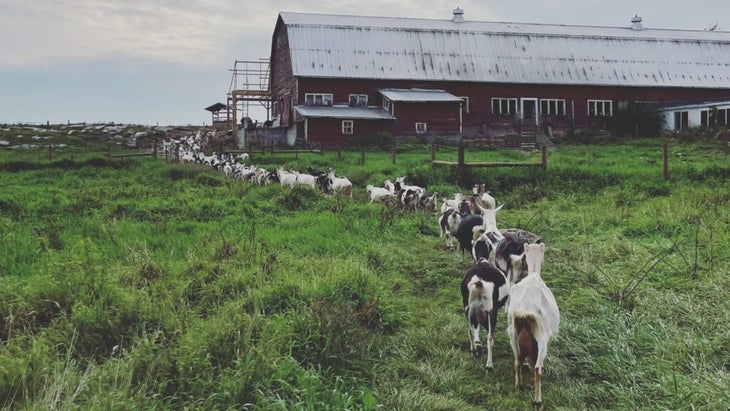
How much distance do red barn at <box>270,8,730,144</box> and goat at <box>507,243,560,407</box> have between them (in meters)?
28.3

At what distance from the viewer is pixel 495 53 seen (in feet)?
125

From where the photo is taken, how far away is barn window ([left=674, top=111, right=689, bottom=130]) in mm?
35156

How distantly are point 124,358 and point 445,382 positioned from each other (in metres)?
2.58

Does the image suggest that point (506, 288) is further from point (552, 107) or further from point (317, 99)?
point (552, 107)

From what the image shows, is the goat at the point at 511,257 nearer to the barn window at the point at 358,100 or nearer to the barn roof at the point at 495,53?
the barn roof at the point at 495,53

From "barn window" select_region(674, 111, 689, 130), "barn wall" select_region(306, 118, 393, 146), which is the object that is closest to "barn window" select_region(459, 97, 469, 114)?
"barn wall" select_region(306, 118, 393, 146)

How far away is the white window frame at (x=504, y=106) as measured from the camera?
37.3m

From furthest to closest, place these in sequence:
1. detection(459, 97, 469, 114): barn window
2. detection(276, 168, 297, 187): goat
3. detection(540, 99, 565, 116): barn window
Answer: detection(540, 99, 565, 116): barn window → detection(459, 97, 469, 114): barn window → detection(276, 168, 297, 187): goat

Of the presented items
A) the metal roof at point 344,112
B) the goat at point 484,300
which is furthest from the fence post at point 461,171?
the metal roof at point 344,112

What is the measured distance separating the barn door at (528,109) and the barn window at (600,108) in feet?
12.2

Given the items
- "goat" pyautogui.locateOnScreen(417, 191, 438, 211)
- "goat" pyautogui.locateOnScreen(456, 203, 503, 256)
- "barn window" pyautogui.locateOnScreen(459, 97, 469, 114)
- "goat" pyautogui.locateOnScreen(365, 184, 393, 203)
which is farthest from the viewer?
"barn window" pyautogui.locateOnScreen(459, 97, 469, 114)

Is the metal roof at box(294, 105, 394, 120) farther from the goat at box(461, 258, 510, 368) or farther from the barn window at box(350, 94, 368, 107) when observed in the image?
the goat at box(461, 258, 510, 368)

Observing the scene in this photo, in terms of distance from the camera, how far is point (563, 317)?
254 inches

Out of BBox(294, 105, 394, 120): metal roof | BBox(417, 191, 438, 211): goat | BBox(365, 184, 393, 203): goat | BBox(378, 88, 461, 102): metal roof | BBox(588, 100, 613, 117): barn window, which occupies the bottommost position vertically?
BBox(417, 191, 438, 211): goat
